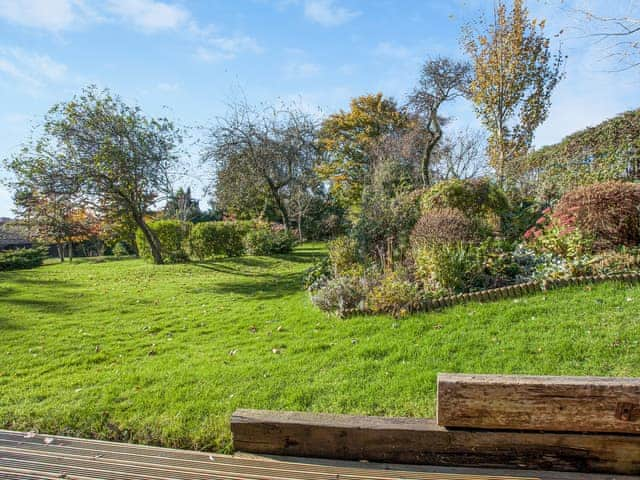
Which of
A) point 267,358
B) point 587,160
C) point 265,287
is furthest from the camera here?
point 587,160

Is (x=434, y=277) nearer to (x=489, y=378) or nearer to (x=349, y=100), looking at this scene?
(x=489, y=378)

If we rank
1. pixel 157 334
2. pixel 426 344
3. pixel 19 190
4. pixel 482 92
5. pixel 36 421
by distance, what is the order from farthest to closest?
pixel 482 92 → pixel 19 190 → pixel 157 334 → pixel 426 344 → pixel 36 421

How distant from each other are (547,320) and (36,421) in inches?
186

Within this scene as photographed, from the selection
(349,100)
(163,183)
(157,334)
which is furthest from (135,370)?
(349,100)

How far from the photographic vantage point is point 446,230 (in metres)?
6.88

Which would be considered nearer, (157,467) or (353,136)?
(157,467)

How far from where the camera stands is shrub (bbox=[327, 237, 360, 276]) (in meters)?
7.66

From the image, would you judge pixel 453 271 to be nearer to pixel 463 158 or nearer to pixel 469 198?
pixel 469 198

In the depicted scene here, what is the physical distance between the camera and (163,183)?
12.3 m

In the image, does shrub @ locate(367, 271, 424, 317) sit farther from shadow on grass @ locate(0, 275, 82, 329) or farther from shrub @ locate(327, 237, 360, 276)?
shadow on grass @ locate(0, 275, 82, 329)

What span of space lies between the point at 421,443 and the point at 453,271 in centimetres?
380

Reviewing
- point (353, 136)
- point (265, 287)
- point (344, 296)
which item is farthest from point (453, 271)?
point (353, 136)

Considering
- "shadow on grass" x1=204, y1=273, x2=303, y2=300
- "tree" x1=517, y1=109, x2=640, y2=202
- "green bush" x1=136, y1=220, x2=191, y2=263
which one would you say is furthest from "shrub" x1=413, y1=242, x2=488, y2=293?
"green bush" x1=136, y1=220, x2=191, y2=263

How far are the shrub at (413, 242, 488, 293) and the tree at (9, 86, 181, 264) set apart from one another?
9272 mm
